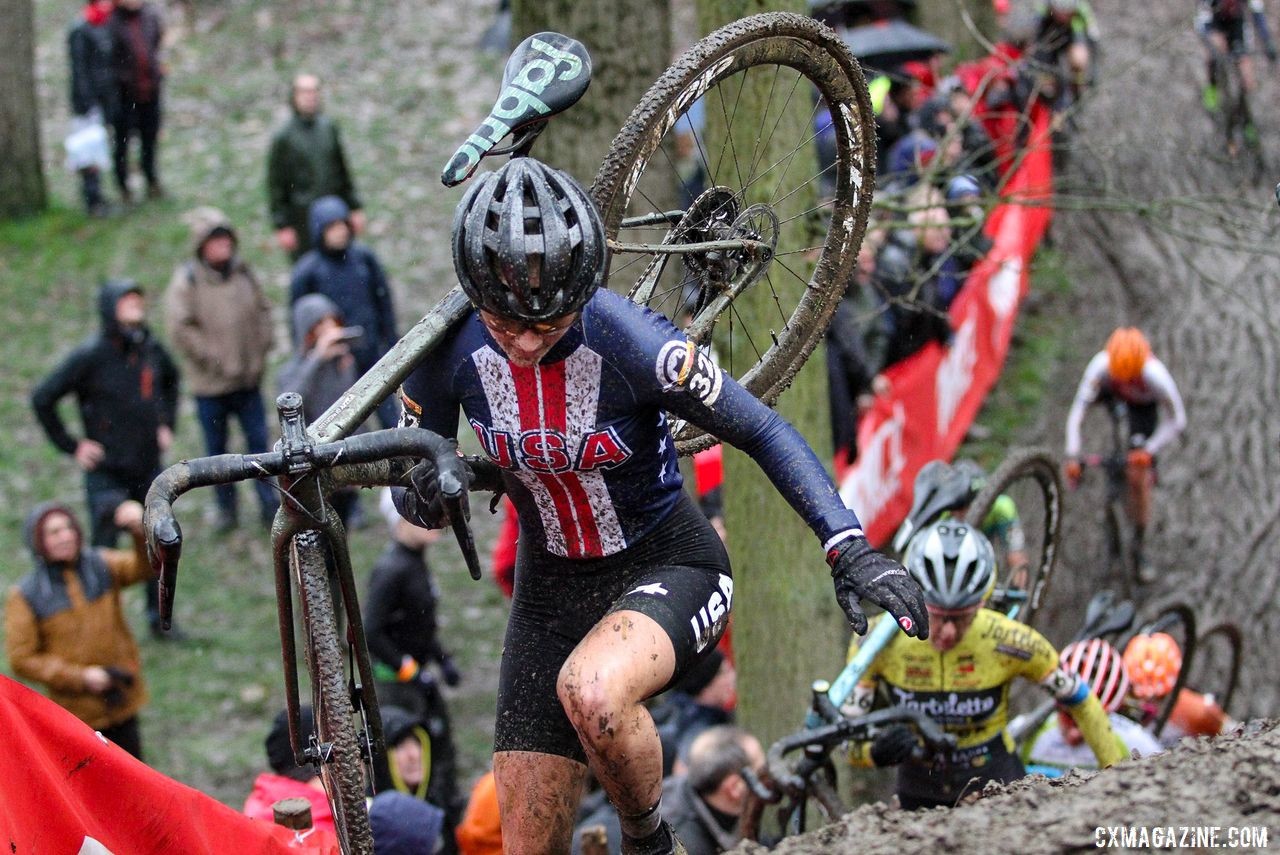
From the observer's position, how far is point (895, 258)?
10.4 metres

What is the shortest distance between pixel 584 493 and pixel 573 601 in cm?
38

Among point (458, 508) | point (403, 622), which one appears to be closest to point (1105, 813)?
point (458, 508)

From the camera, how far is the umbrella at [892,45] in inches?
573

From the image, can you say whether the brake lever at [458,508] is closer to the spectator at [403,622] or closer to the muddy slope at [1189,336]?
the spectator at [403,622]

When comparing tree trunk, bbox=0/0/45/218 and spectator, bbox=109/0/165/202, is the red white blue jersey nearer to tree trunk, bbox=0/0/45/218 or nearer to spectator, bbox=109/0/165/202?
spectator, bbox=109/0/165/202

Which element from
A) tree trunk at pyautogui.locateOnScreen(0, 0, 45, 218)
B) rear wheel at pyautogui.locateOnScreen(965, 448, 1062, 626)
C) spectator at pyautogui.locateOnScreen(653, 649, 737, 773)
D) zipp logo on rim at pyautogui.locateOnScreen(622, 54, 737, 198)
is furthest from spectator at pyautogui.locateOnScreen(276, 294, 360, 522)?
tree trunk at pyautogui.locateOnScreen(0, 0, 45, 218)

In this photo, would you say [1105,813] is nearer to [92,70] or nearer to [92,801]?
[92,801]

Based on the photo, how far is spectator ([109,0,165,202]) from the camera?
47.3 ft

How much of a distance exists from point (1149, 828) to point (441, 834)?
127 inches

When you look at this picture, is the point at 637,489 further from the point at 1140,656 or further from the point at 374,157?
the point at 374,157

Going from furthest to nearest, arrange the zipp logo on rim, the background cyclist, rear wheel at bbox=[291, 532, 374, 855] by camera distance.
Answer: the background cyclist, the zipp logo on rim, rear wheel at bbox=[291, 532, 374, 855]

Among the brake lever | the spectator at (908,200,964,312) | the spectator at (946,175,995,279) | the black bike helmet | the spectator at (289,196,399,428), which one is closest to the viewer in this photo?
the brake lever

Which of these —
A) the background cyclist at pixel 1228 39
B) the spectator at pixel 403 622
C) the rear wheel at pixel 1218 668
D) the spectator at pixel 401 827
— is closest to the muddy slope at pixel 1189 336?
the rear wheel at pixel 1218 668

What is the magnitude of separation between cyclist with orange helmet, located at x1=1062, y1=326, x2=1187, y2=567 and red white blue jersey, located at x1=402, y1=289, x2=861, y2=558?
24.3 ft
